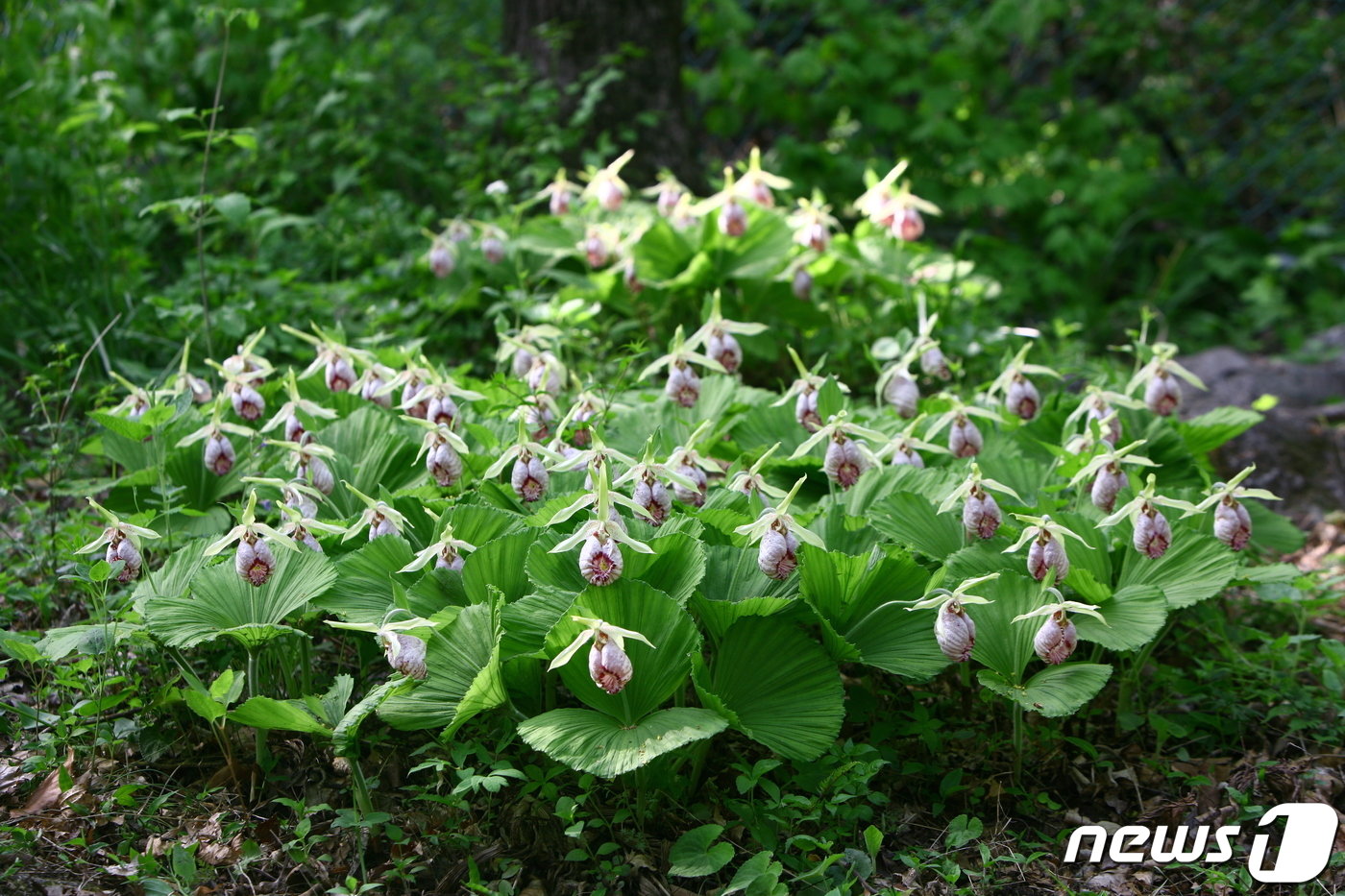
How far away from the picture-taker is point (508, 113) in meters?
5.05

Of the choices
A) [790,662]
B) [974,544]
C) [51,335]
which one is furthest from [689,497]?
[51,335]

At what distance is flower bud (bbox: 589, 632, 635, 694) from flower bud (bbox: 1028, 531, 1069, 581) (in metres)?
0.85

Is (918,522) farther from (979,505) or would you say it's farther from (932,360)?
(932,360)

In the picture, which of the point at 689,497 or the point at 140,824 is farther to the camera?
the point at 689,497

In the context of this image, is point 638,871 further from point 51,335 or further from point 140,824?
point 51,335

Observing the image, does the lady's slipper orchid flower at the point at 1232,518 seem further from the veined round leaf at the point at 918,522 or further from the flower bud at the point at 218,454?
the flower bud at the point at 218,454

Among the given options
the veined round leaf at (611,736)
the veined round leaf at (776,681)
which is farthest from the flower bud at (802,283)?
the veined round leaf at (611,736)

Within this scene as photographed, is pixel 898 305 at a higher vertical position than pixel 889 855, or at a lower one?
higher

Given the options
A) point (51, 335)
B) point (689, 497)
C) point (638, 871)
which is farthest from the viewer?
point (51, 335)

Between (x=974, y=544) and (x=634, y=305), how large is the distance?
6.04 feet

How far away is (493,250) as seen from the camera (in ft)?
12.5

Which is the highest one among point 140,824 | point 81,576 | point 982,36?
point 982,36

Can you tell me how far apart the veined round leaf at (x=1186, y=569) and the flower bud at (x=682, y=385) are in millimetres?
1047

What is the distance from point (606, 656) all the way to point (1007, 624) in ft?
2.77
